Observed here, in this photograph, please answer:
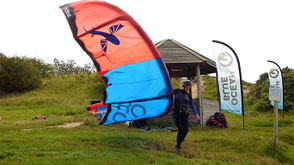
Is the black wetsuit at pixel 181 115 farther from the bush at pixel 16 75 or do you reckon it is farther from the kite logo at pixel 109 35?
the bush at pixel 16 75

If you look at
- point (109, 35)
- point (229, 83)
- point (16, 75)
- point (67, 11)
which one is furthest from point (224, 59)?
point (16, 75)

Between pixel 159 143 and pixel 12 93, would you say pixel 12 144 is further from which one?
pixel 12 93

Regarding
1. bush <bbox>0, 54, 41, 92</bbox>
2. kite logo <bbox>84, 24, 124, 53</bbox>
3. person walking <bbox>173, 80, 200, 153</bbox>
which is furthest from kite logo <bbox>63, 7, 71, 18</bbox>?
bush <bbox>0, 54, 41, 92</bbox>

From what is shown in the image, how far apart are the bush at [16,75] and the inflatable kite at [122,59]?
25045 mm

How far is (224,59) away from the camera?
10.0m

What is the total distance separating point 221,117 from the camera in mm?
11617

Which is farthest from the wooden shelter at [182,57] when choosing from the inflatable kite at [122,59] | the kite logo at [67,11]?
the kite logo at [67,11]

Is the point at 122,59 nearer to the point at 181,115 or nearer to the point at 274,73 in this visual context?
the point at 181,115

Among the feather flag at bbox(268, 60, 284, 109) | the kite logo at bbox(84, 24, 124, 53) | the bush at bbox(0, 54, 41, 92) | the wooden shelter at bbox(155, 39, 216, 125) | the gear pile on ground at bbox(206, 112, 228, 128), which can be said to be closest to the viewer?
the kite logo at bbox(84, 24, 124, 53)

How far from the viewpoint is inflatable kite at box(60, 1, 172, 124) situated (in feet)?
21.7

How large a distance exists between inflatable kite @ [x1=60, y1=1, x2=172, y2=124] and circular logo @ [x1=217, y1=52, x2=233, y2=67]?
3.96 m

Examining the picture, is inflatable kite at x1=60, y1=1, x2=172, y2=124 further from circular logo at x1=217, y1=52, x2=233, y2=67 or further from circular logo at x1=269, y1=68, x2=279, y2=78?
circular logo at x1=269, y1=68, x2=279, y2=78

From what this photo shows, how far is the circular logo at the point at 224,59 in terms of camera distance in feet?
32.6

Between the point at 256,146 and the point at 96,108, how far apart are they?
4.88m
